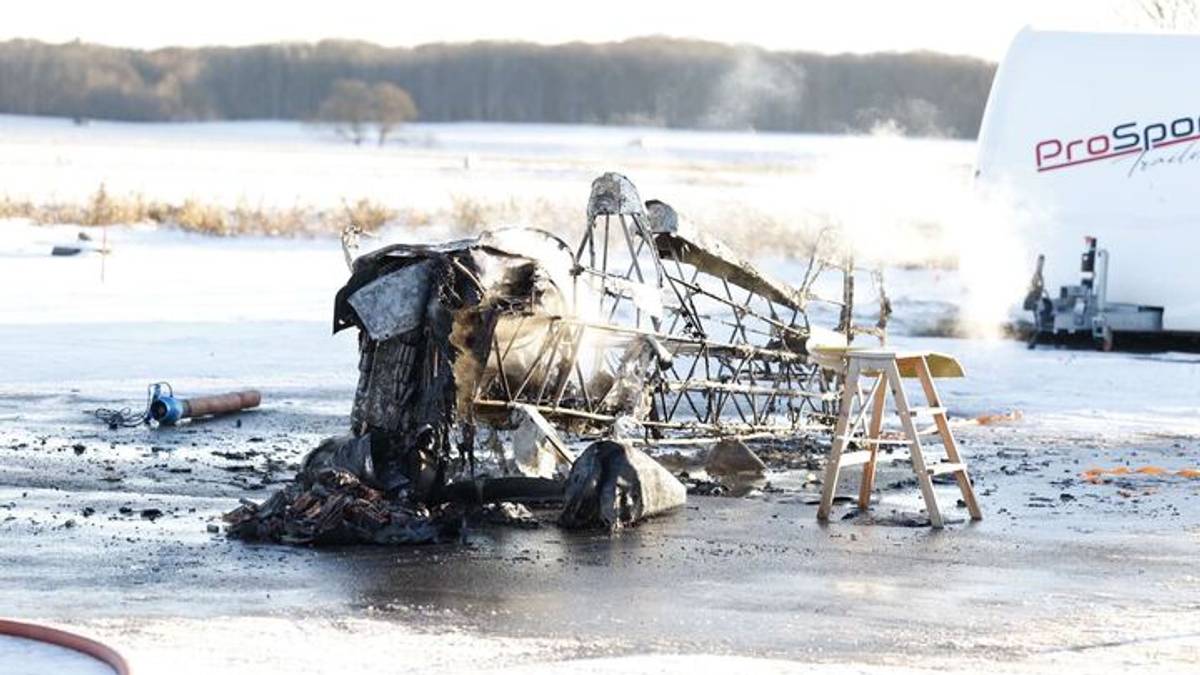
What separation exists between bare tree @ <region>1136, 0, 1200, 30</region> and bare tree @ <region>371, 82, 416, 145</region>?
74.4 meters

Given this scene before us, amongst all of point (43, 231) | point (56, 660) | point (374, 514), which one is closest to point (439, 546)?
point (374, 514)

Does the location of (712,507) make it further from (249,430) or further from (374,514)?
(249,430)

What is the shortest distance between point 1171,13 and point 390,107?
81741 millimetres

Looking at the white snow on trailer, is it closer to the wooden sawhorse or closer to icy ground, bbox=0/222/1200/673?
icy ground, bbox=0/222/1200/673

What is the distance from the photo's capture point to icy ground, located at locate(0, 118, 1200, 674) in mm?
8859

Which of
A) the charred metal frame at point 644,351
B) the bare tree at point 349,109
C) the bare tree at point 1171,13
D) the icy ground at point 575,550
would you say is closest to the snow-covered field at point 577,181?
the charred metal frame at point 644,351

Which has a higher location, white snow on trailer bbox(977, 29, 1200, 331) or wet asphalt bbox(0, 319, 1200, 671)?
white snow on trailer bbox(977, 29, 1200, 331)

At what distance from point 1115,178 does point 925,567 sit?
1419 cm

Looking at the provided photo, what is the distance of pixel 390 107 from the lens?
124m

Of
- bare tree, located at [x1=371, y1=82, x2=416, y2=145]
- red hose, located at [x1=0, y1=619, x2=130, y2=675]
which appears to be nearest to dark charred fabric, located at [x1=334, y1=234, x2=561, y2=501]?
red hose, located at [x1=0, y1=619, x2=130, y2=675]

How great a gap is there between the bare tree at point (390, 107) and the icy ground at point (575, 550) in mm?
97549

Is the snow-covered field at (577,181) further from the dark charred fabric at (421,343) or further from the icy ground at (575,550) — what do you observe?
the dark charred fabric at (421,343)

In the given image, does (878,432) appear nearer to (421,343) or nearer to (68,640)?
(421,343)

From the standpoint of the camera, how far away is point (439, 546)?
1137 cm
